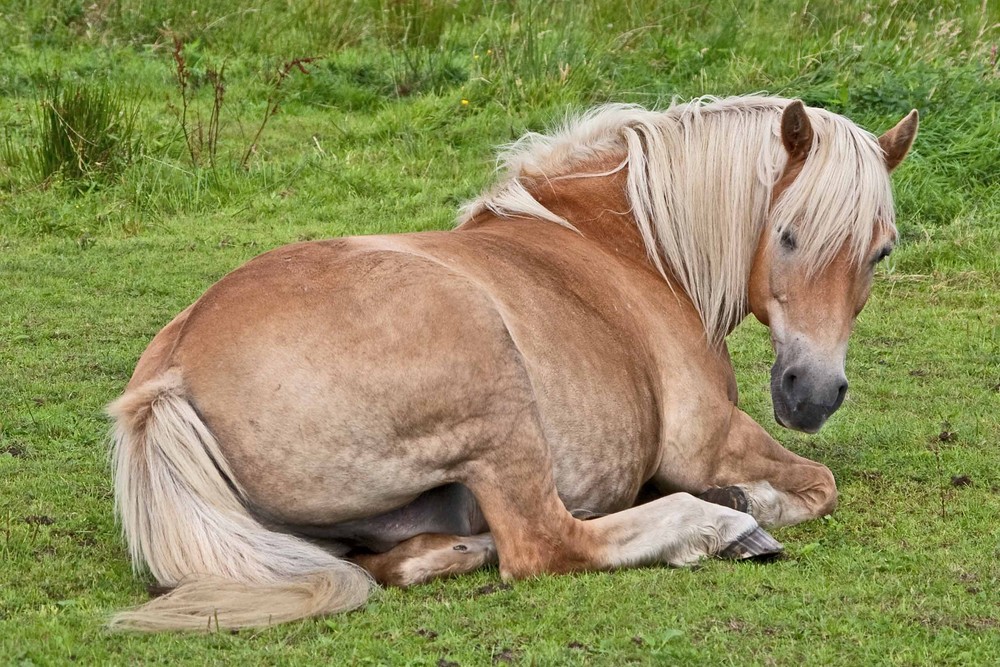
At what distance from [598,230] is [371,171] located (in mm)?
4755

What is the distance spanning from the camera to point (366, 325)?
3693mm

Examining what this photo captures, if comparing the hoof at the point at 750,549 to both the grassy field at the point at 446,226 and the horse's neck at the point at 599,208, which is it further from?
the horse's neck at the point at 599,208

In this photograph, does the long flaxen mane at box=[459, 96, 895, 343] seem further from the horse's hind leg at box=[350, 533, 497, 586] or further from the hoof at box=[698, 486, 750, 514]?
the horse's hind leg at box=[350, 533, 497, 586]

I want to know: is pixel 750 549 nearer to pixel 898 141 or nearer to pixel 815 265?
pixel 815 265

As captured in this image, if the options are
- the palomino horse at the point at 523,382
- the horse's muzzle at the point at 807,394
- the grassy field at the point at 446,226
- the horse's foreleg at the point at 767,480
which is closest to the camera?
the grassy field at the point at 446,226

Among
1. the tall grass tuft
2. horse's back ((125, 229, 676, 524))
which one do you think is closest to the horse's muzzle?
horse's back ((125, 229, 676, 524))

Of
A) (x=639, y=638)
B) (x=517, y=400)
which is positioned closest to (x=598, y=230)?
(x=517, y=400)

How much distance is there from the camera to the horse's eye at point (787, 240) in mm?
4320

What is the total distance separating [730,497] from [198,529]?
6.01 feet

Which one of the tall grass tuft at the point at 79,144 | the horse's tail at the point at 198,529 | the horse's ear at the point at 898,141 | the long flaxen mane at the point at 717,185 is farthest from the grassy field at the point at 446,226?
the horse's ear at the point at 898,141

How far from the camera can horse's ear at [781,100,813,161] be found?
4281 mm

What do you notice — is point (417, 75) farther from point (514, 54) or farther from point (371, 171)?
point (371, 171)

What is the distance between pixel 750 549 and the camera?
13.0ft

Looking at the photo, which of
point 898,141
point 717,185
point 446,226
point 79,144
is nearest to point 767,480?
point 717,185
